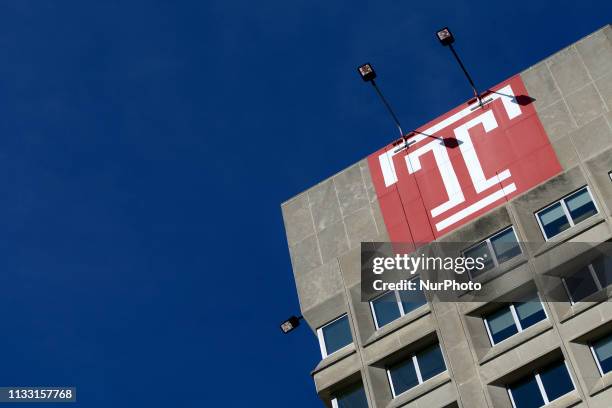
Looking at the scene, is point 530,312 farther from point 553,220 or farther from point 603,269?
point 553,220

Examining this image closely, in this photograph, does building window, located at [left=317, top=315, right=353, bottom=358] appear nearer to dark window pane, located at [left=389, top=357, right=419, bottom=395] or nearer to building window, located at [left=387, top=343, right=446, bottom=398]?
dark window pane, located at [left=389, top=357, right=419, bottom=395]

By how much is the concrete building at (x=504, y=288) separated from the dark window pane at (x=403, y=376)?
0.06m

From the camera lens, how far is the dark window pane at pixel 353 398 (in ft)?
162

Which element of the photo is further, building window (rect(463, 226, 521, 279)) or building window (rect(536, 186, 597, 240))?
building window (rect(463, 226, 521, 279))

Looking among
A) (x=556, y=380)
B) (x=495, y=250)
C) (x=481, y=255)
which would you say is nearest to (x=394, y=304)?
(x=481, y=255)

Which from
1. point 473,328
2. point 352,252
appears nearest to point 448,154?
point 352,252

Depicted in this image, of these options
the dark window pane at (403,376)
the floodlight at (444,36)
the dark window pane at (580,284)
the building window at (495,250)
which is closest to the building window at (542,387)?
the dark window pane at (580,284)

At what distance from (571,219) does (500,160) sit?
519 centimetres

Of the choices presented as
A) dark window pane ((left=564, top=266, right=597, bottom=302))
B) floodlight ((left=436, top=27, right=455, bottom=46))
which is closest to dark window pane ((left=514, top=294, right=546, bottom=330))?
dark window pane ((left=564, top=266, right=597, bottom=302))

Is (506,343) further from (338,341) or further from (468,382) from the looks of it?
(338,341)

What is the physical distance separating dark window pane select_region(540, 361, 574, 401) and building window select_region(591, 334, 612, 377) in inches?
48.7

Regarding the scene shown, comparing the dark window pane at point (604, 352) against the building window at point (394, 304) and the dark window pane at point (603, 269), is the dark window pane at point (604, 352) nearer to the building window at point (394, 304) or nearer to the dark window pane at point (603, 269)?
the dark window pane at point (603, 269)

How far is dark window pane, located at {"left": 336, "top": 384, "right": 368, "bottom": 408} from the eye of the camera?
49406 mm

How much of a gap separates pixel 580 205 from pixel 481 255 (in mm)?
4615
